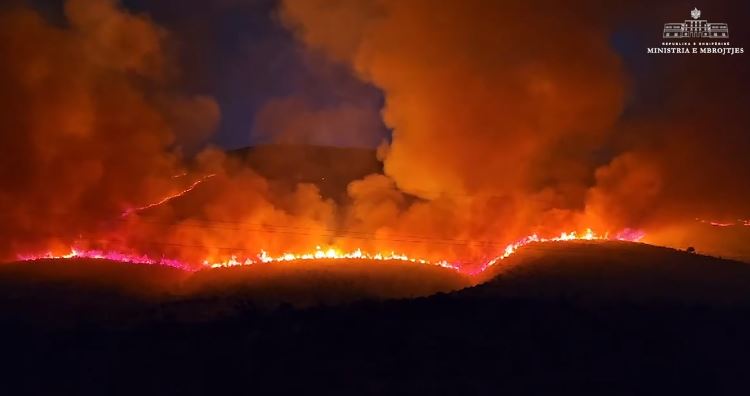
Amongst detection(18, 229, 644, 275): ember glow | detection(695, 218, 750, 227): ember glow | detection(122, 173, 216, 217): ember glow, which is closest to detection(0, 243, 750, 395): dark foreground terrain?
detection(18, 229, 644, 275): ember glow

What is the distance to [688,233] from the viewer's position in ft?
88.3

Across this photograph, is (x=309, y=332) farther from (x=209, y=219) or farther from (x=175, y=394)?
(x=209, y=219)

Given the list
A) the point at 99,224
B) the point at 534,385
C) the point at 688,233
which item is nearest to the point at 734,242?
the point at 688,233

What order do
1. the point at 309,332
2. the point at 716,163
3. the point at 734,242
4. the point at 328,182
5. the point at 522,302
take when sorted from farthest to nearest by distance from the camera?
1. the point at 328,182
2. the point at 716,163
3. the point at 734,242
4. the point at 522,302
5. the point at 309,332

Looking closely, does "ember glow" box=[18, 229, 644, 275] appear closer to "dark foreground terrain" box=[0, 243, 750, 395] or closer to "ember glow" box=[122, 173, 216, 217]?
"ember glow" box=[122, 173, 216, 217]

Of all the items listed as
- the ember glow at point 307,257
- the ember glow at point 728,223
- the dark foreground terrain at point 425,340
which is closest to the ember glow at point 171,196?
the ember glow at point 307,257

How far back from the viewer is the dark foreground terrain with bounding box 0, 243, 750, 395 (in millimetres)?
11992

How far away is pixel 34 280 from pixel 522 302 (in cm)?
1593

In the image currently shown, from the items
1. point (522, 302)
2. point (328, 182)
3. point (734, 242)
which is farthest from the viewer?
point (328, 182)

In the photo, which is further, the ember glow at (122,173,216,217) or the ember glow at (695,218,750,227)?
the ember glow at (695,218,750,227)

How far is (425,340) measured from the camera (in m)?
13.7

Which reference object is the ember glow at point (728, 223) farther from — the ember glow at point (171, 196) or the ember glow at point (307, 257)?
the ember glow at point (171, 196)

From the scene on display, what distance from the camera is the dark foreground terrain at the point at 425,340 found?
472 inches

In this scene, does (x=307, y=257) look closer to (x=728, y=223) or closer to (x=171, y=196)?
(x=171, y=196)
